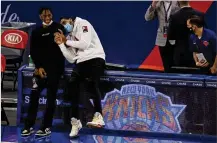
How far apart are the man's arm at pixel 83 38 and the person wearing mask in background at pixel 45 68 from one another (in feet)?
0.79

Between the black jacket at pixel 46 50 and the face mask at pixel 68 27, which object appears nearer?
the black jacket at pixel 46 50

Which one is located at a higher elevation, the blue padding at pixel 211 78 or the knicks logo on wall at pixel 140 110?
the blue padding at pixel 211 78

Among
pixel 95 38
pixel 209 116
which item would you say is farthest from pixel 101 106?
pixel 209 116

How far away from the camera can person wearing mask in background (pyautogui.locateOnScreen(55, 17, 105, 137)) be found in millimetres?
6531

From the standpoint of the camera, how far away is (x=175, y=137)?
6559 millimetres

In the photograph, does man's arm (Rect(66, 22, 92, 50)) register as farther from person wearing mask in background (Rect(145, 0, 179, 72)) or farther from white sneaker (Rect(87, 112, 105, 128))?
person wearing mask in background (Rect(145, 0, 179, 72))

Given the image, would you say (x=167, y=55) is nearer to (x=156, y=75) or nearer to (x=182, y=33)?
(x=182, y=33)

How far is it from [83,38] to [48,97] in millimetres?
880

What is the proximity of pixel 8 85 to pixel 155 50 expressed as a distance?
264 centimetres

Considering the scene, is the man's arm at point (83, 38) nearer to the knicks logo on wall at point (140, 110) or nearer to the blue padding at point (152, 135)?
the knicks logo on wall at point (140, 110)

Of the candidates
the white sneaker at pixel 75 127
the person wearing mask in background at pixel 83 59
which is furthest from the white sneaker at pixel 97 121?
the white sneaker at pixel 75 127

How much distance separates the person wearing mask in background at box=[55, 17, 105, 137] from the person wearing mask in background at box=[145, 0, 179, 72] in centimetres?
123

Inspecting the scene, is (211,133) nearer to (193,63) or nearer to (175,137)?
(175,137)

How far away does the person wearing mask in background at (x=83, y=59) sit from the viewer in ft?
21.4
